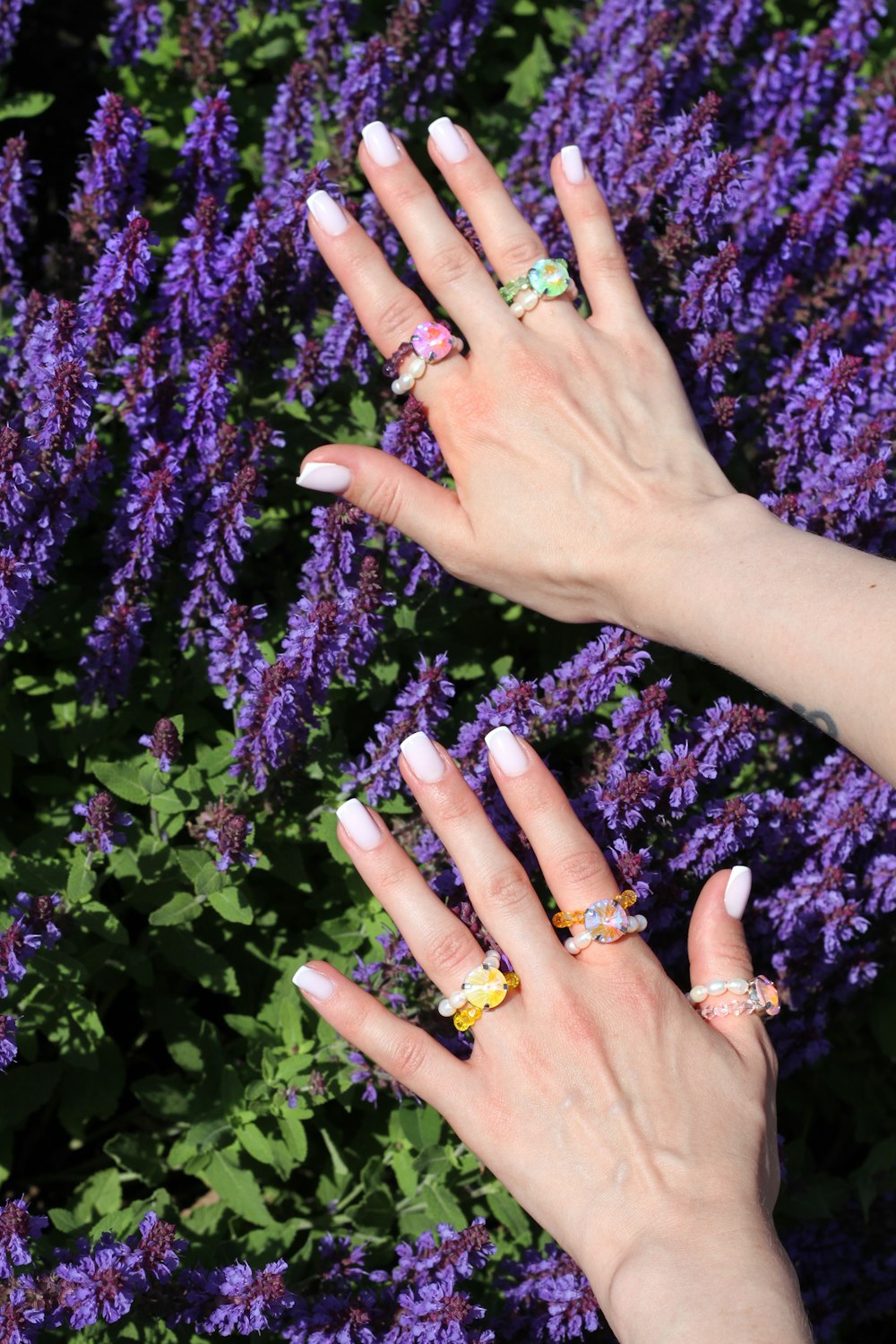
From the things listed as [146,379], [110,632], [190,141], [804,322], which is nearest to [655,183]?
[804,322]

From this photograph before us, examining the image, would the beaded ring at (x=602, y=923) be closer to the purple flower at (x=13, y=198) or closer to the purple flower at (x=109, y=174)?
the purple flower at (x=109, y=174)

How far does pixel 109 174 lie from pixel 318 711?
1.89m

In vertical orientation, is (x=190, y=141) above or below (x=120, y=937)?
above

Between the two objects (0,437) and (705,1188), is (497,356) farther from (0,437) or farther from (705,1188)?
(705,1188)

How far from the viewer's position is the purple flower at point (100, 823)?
3590 millimetres

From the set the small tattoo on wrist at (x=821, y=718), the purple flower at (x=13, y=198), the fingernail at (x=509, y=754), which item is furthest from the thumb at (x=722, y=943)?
the purple flower at (x=13, y=198)

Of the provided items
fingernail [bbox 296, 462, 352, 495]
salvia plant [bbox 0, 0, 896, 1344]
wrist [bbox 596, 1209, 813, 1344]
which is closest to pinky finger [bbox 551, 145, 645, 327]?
salvia plant [bbox 0, 0, 896, 1344]

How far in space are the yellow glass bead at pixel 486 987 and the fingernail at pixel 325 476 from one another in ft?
4.57

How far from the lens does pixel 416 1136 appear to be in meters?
4.09

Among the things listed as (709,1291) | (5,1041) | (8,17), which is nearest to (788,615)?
(709,1291)

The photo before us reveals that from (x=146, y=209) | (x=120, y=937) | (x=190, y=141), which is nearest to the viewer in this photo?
(x=120, y=937)

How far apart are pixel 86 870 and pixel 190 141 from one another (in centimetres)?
252

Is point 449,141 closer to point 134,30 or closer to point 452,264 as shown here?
point 452,264

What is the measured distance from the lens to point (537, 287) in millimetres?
3680
